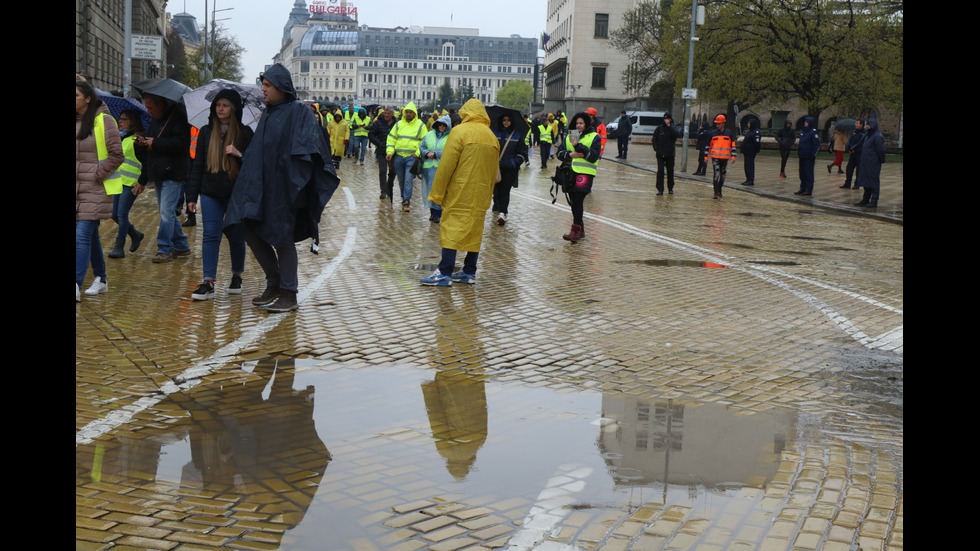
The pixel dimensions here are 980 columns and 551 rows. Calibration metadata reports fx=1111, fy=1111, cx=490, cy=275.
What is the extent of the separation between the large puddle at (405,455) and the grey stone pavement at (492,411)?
0.02m

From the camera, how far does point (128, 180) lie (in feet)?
38.0

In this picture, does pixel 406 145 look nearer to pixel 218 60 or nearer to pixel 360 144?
pixel 360 144

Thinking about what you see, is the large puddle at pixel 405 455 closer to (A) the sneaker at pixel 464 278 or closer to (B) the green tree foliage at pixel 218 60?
(A) the sneaker at pixel 464 278

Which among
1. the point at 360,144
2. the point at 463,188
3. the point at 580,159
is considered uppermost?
the point at 360,144

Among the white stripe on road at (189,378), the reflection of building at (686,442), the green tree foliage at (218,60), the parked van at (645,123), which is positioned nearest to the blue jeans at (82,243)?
the white stripe on road at (189,378)

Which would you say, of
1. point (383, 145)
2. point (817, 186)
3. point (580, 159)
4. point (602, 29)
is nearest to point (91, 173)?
point (580, 159)

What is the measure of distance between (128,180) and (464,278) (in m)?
3.80

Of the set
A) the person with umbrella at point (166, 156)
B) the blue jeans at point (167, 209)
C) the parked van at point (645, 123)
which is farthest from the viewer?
the parked van at point (645, 123)

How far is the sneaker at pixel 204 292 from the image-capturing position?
8.97m

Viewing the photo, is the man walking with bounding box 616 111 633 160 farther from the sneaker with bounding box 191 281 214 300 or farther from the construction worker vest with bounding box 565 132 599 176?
the sneaker with bounding box 191 281 214 300

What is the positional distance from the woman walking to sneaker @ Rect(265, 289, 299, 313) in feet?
19.4
